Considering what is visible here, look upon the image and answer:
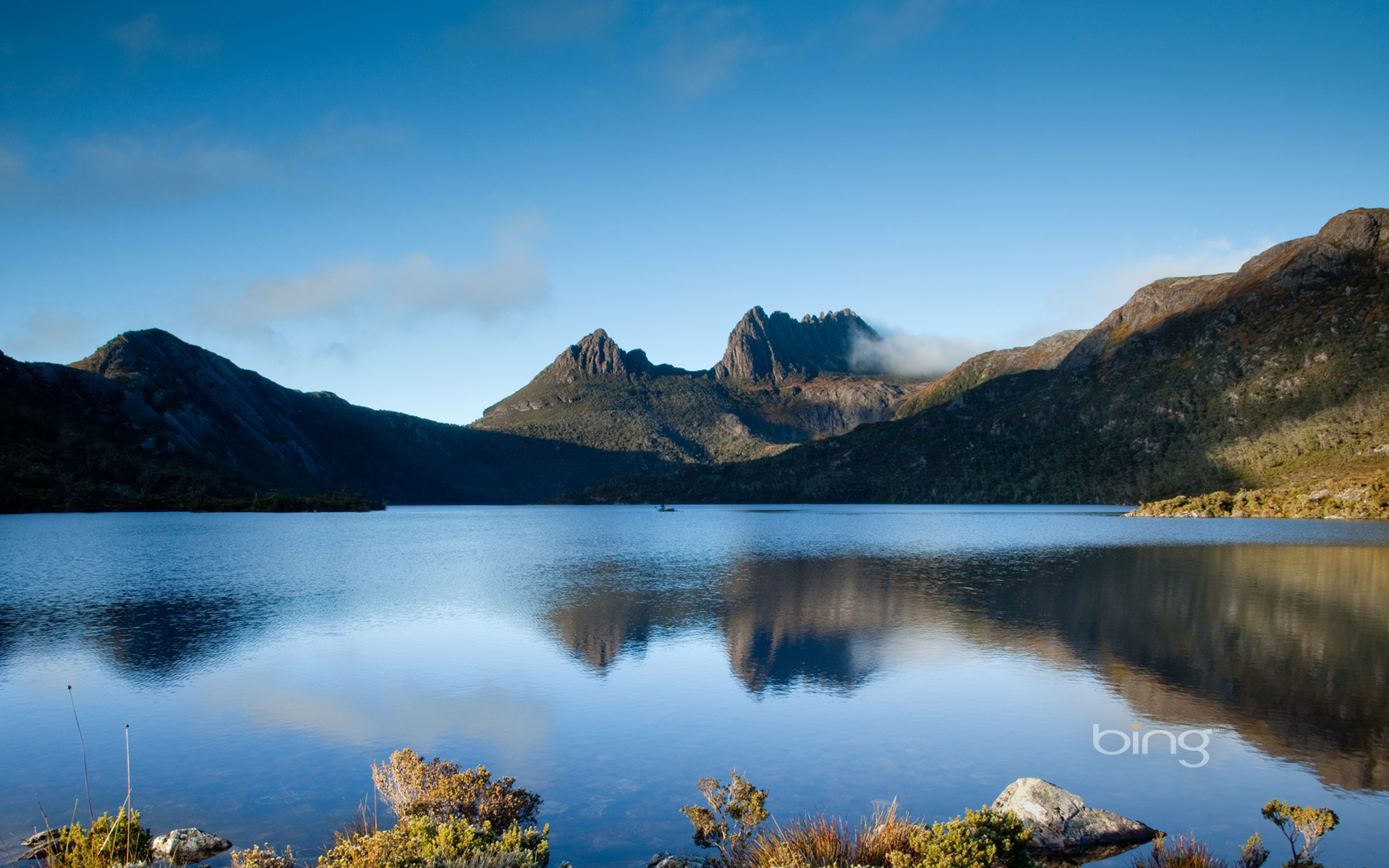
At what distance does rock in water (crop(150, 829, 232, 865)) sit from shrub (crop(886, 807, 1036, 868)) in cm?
832

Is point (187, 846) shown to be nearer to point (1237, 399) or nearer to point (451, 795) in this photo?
point (451, 795)

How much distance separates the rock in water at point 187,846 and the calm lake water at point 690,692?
0.37 m

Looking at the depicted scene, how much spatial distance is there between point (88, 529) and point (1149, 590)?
91840 millimetres

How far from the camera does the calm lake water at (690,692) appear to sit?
11.4 m

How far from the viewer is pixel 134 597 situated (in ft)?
105

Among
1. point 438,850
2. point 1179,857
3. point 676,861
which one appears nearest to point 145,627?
point 438,850

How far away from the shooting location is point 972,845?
7.74 meters

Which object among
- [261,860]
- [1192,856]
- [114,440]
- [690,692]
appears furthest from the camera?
[114,440]

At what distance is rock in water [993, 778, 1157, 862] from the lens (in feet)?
31.0

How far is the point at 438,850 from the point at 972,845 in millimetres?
5535

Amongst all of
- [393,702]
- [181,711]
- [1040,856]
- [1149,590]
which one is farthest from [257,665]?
[1149,590]

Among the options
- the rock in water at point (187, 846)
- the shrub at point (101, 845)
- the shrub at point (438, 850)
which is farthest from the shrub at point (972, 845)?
the rock in water at point (187, 846)

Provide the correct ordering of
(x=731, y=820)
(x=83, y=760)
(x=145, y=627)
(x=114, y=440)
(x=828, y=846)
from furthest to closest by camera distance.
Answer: (x=114, y=440) → (x=145, y=627) → (x=83, y=760) → (x=731, y=820) → (x=828, y=846)

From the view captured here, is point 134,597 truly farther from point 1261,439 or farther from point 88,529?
point 1261,439
